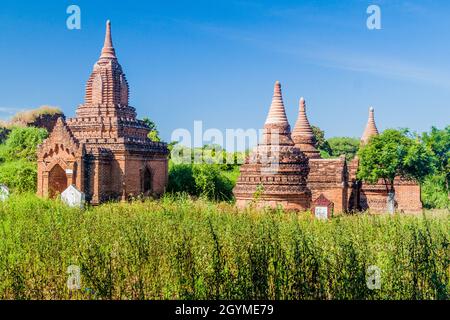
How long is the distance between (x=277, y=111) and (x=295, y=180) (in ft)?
11.1

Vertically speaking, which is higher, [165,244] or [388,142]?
[388,142]

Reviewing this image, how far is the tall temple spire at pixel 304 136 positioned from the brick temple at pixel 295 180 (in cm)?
5

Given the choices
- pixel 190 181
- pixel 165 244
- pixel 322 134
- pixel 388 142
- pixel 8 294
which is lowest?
pixel 8 294

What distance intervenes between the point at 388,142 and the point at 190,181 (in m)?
9.87

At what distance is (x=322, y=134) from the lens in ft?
182

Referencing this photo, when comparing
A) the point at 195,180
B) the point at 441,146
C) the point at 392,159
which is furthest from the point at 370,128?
the point at 195,180

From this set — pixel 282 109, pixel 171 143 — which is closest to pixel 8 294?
pixel 282 109

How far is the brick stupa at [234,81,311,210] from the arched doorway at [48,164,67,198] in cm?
860

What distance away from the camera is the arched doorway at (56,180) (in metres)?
22.6

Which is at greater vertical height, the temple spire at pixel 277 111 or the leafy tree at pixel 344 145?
the leafy tree at pixel 344 145

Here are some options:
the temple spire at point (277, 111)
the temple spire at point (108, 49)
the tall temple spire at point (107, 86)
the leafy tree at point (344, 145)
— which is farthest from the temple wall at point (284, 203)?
the leafy tree at point (344, 145)

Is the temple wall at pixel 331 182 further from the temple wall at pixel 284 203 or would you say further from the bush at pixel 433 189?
the bush at pixel 433 189
